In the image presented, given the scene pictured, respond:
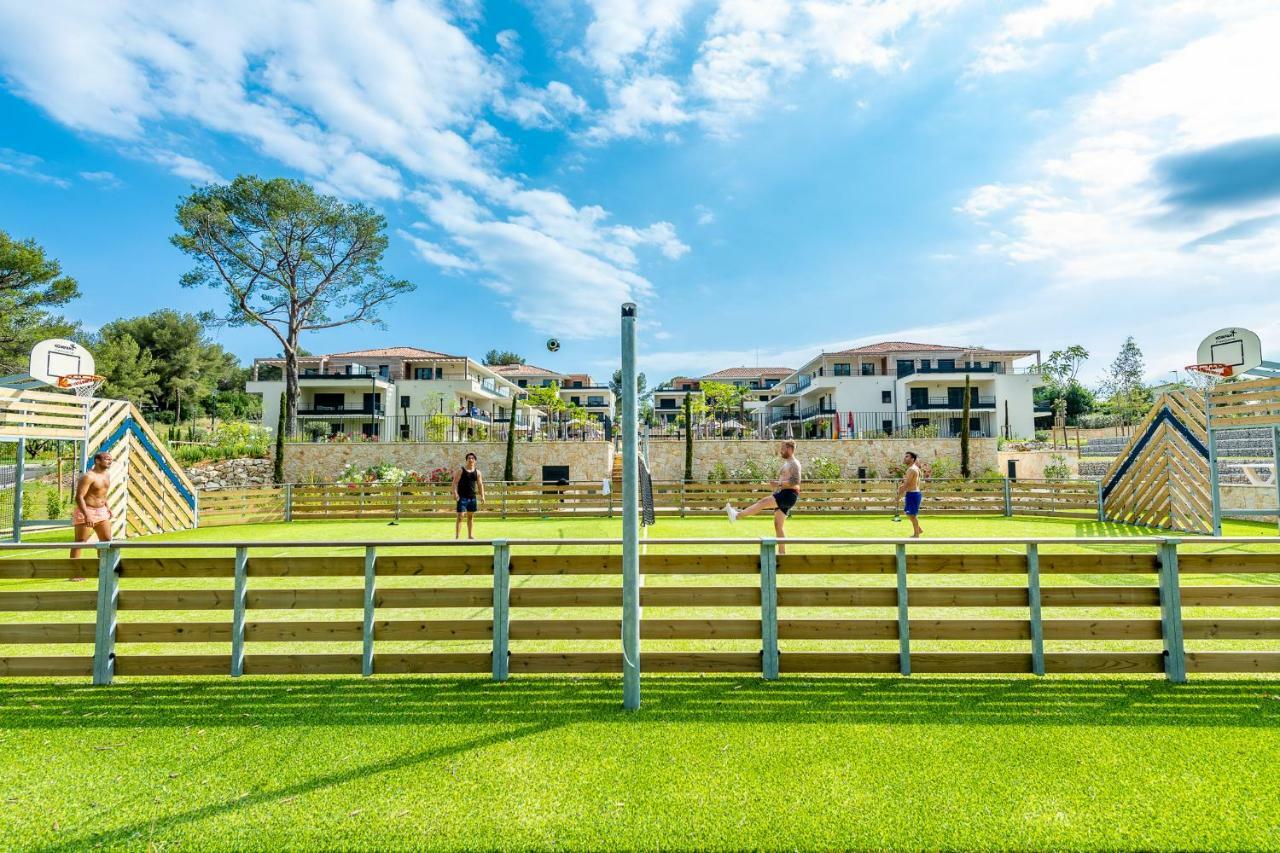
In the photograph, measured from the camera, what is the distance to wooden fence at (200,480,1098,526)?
1686 centimetres

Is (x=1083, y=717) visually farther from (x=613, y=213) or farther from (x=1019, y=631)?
(x=613, y=213)

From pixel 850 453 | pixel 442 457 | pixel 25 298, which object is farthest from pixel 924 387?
pixel 25 298

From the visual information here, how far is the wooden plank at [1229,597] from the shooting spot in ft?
12.5

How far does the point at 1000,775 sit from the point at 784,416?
61353 millimetres

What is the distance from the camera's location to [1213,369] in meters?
11.6

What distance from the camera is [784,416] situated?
62.5 m

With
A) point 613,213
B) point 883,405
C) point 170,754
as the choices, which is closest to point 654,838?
point 170,754

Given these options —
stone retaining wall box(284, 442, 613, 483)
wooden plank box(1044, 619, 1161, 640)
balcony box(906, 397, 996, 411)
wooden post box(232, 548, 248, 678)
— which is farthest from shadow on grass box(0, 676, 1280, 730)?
balcony box(906, 397, 996, 411)

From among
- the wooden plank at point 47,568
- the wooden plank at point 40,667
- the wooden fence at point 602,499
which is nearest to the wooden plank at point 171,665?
the wooden plank at point 40,667

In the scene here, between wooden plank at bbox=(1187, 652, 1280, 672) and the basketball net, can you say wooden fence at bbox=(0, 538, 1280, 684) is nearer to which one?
wooden plank at bbox=(1187, 652, 1280, 672)

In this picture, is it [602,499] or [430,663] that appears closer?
[430,663]

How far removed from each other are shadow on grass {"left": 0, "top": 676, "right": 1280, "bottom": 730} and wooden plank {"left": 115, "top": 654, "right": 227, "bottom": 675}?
8 cm

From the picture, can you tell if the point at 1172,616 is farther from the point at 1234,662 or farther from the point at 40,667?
the point at 40,667

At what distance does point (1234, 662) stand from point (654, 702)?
3752 mm
